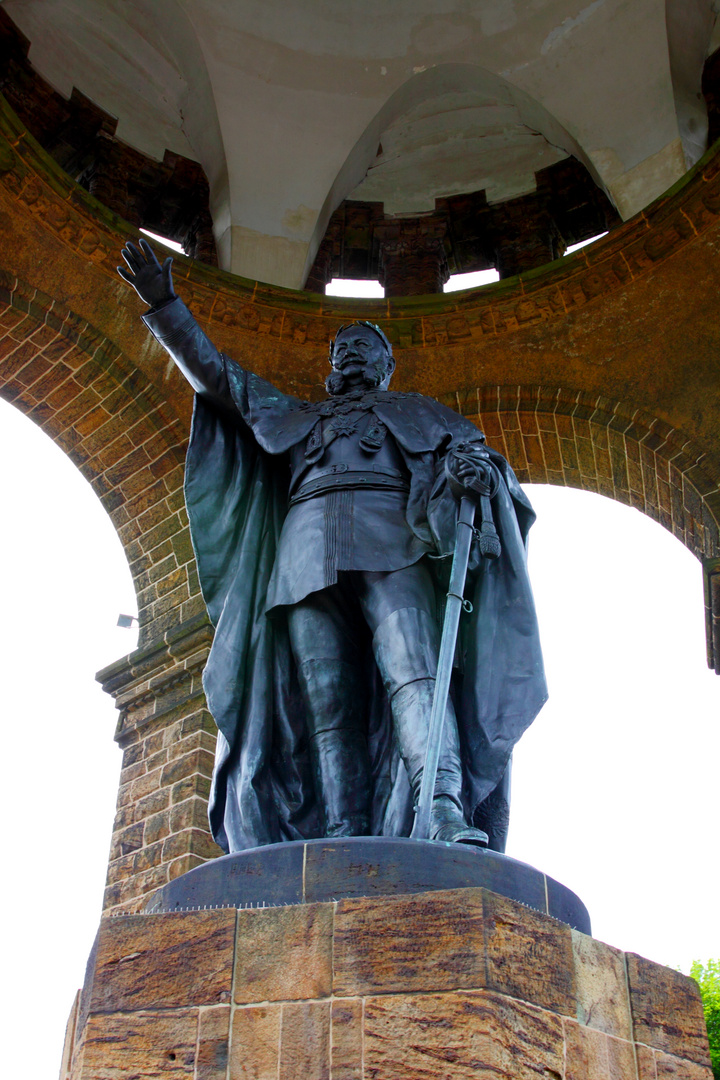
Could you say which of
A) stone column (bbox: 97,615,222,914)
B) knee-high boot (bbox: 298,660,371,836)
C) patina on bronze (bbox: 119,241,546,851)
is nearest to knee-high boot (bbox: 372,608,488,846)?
patina on bronze (bbox: 119,241,546,851)

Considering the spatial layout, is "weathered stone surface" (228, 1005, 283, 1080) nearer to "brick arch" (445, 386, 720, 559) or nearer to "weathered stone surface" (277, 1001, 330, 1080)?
"weathered stone surface" (277, 1001, 330, 1080)

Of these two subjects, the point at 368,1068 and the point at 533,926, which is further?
the point at 533,926

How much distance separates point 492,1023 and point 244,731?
135cm

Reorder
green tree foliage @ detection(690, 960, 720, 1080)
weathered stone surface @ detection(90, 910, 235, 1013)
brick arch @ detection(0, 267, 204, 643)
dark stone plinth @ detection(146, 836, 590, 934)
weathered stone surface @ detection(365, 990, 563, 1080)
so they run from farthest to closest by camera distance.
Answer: green tree foliage @ detection(690, 960, 720, 1080)
brick arch @ detection(0, 267, 204, 643)
dark stone plinth @ detection(146, 836, 590, 934)
weathered stone surface @ detection(90, 910, 235, 1013)
weathered stone surface @ detection(365, 990, 563, 1080)

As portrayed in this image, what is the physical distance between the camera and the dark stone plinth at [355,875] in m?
2.50

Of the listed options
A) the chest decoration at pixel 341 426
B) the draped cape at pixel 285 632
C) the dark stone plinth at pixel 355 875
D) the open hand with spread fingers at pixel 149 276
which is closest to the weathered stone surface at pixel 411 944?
the dark stone plinth at pixel 355 875

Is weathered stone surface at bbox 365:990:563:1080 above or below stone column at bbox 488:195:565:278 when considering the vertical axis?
below

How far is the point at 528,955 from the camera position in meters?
2.31

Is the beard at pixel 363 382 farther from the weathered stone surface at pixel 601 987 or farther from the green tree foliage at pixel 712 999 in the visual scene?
the green tree foliage at pixel 712 999

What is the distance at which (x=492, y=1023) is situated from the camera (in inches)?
84.5

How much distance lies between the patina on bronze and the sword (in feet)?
0.05

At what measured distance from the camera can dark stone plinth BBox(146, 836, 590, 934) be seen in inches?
98.3

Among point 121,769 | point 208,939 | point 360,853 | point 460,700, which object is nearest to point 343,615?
point 460,700

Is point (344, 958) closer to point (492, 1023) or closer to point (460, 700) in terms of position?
point (492, 1023)
